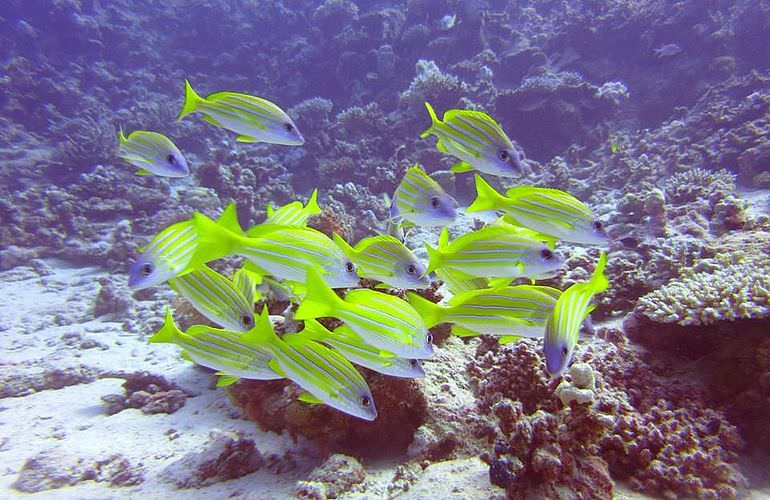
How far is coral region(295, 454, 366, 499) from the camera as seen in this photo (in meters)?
2.93

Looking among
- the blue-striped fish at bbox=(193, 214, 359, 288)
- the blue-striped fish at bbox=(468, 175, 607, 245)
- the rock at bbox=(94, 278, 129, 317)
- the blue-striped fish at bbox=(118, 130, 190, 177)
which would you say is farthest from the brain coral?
Result: the rock at bbox=(94, 278, 129, 317)

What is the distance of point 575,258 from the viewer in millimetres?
6000

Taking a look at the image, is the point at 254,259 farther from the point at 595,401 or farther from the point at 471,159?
the point at 595,401

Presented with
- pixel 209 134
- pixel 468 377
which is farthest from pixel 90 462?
pixel 209 134

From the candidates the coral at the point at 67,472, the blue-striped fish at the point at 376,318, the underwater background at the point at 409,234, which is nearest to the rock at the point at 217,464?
the underwater background at the point at 409,234

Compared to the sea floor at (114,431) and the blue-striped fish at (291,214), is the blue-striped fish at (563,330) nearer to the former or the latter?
the sea floor at (114,431)

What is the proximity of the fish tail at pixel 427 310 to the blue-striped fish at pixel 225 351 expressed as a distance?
923 mm

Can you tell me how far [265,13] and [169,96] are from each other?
9.37 metres

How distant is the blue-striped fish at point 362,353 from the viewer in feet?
7.20

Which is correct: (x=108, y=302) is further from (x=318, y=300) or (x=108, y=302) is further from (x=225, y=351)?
(x=318, y=300)

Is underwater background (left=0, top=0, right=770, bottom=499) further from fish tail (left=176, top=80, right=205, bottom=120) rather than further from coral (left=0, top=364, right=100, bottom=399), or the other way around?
fish tail (left=176, top=80, right=205, bottom=120)

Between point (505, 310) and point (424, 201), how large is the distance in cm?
139

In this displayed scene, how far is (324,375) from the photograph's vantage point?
7.11 feet

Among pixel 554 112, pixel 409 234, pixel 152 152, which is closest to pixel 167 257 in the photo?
pixel 152 152
